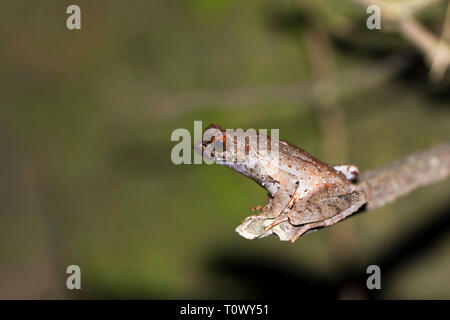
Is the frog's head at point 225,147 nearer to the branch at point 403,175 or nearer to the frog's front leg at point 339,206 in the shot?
the frog's front leg at point 339,206

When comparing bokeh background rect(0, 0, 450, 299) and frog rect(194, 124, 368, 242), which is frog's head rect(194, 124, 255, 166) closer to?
A: frog rect(194, 124, 368, 242)

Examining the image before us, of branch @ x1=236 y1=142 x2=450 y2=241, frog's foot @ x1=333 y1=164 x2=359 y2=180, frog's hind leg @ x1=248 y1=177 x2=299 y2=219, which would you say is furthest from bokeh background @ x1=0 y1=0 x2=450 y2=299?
frog's hind leg @ x1=248 y1=177 x2=299 y2=219

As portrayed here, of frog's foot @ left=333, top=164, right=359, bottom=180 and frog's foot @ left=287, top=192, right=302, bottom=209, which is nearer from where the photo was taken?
frog's foot @ left=287, top=192, right=302, bottom=209

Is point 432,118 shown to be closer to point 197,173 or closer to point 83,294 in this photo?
point 197,173

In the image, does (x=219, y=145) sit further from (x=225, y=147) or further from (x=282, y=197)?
(x=282, y=197)

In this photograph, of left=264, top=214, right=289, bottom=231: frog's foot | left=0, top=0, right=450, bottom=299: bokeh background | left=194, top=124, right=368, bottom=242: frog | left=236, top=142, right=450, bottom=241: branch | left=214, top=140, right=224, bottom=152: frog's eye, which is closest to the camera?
A: left=264, top=214, right=289, bottom=231: frog's foot

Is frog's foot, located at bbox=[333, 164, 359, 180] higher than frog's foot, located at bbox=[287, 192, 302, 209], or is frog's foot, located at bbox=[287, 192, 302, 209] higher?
frog's foot, located at bbox=[333, 164, 359, 180]

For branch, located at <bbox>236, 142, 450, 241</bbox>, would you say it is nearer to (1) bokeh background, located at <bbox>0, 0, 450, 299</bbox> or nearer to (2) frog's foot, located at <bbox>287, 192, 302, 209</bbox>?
(2) frog's foot, located at <bbox>287, 192, 302, 209</bbox>

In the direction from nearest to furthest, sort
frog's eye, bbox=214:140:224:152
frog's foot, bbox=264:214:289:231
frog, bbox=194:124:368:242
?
frog's foot, bbox=264:214:289:231 → frog, bbox=194:124:368:242 → frog's eye, bbox=214:140:224:152

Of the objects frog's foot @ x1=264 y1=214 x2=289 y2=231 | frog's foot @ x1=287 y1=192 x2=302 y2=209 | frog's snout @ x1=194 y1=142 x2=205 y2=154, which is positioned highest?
frog's snout @ x1=194 y1=142 x2=205 y2=154
